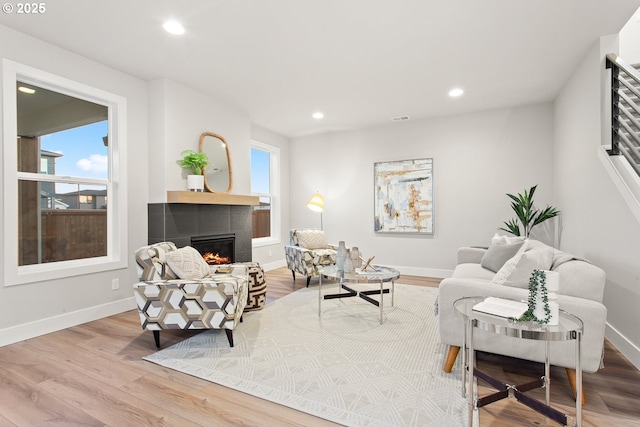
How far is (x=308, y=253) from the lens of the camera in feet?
15.1

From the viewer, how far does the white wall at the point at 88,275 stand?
2807 mm

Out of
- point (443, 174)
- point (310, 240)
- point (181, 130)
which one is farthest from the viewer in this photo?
point (443, 174)

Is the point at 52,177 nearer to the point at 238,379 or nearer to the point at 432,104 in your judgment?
the point at 238,379

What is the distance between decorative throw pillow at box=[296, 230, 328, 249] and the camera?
4.98m

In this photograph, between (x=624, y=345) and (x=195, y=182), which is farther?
(x=195, y=182)

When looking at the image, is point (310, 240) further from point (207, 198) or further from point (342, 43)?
point (342, 43)

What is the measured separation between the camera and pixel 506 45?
3.05m

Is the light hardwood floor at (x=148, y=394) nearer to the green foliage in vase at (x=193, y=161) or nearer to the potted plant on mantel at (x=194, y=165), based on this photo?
the potted plant on mantel at (x=194, y=165)

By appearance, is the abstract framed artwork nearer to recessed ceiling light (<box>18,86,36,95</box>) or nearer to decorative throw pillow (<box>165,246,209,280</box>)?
decorative throw pillow (<box>165,246,209,280</box>)

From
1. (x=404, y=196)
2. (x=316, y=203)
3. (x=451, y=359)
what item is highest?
(x=404, y=196)

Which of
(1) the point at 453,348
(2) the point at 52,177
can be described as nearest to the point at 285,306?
(1) the point at 453,348

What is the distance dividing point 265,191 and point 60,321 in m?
3.84

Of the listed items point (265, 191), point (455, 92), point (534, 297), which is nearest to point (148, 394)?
point (534, 297)

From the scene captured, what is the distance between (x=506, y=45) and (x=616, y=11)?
767mm
